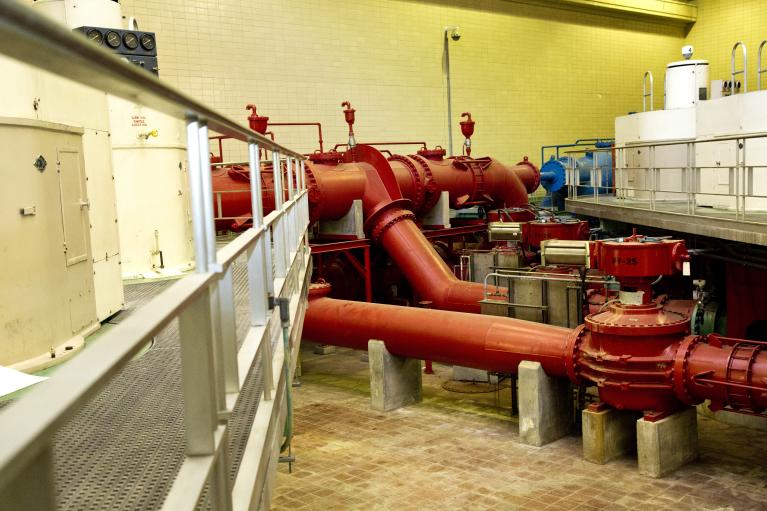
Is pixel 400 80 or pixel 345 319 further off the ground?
pixel 400 80

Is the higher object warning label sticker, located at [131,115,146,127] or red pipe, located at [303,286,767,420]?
warning label sticker, located at [131,115,146,127]

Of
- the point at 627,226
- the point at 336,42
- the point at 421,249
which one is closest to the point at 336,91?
the point at 336,42

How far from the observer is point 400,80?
16.6 metres

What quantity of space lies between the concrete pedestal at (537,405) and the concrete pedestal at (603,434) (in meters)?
0.53

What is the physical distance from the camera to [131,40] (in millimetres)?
6168

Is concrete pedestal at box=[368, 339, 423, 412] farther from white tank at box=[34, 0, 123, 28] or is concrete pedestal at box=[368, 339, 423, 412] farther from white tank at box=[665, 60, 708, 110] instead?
white tank at box=[665, 60, 708, 110]

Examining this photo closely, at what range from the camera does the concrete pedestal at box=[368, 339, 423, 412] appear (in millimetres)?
9633

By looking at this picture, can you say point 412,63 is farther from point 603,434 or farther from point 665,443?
point 665,443

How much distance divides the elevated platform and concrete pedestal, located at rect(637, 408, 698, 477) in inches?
71.4

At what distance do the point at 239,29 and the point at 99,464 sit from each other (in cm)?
1285

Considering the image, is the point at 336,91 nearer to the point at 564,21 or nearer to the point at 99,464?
the point at 564,21

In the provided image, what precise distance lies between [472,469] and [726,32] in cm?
1845

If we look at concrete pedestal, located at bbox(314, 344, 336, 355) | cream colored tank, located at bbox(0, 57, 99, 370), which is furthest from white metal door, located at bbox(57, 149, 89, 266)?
concrete pedestal, located at bbox(314, 344, 336, 355)

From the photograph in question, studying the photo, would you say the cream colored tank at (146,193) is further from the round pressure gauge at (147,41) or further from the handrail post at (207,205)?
the handrail post at (207,205)
